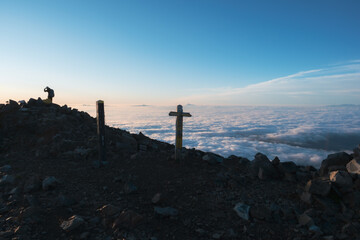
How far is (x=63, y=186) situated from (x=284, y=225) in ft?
19.6

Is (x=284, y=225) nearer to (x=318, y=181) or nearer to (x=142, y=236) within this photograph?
(x=318, y=181)

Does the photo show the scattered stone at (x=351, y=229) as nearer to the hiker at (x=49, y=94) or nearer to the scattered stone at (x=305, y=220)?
the scattered stone at (x=305, y=220)

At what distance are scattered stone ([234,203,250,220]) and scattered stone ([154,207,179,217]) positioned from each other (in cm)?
142

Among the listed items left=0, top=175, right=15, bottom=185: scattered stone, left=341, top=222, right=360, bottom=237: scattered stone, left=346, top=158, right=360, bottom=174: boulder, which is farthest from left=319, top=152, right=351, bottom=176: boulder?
left=0, top=175, right=15, bottom=185: scattered stone

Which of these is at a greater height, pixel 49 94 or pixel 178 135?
pixel 49 94

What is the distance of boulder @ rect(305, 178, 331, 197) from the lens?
16.1ft

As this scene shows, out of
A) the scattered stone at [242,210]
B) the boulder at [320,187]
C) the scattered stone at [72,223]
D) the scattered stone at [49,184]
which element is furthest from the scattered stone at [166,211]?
the boulder at [320,187]

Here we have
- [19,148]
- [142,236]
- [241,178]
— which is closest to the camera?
[142,236]

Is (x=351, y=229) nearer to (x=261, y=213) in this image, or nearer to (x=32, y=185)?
(x=261, y=213)

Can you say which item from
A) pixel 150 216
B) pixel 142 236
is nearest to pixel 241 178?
pixel 150 216

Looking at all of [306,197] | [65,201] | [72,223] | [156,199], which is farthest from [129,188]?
[306,197]

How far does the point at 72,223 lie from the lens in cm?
405

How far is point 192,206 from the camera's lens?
4984 mm

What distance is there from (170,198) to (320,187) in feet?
12.4
